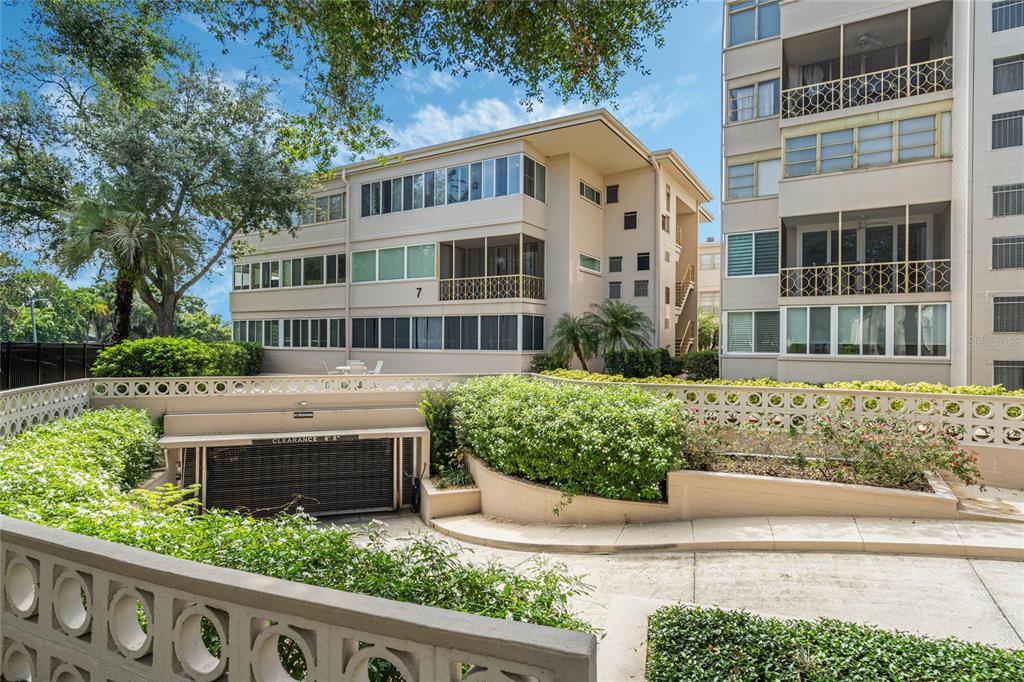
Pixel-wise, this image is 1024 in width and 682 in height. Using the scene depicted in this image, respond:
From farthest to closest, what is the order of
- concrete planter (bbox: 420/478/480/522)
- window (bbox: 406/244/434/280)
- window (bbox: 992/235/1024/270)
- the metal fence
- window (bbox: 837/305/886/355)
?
1. window (bbox: 406/244/434/280)
2. window (bbox: 837/305/886/355)
3. the metal fence
4. window (bbox: 992/235/1024/270)
5. concrete planter (bbox: 420/478/480/522)

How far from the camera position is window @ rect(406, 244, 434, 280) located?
22.9 meters

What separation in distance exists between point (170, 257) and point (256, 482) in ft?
33.4

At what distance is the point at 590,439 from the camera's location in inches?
362

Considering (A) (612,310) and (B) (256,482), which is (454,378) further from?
(A) (612,310)

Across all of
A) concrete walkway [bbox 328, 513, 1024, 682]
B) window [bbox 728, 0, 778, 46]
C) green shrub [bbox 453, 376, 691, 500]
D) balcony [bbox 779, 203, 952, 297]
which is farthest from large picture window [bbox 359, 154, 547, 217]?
concrete walkway [bbox 328, 513, 1024, 682]

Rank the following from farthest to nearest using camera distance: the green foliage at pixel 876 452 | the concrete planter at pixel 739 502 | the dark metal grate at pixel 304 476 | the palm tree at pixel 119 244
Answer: the palm tree at pixel 119 244 → the dark metal grate at pixel 304 476 → the green foliage at pixel 876 452 → the concrete planter at pixel 739 502

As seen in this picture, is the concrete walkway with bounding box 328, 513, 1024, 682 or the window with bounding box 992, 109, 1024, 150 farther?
the window with bounding box 992, 109, 1024, 150

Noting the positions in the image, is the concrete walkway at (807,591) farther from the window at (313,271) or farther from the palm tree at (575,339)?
the window at (313,271)

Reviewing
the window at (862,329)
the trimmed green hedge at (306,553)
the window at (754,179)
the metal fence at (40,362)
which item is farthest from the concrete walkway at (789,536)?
the metal fence at (40,362)

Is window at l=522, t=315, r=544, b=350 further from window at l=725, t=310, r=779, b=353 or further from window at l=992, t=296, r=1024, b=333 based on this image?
window at l=992, t=296, r=1024, b=333

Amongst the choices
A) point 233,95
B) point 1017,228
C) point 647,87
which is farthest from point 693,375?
point 233,95

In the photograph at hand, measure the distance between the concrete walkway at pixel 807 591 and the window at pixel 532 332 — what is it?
13.5 metres

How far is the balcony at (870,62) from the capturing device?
1547 centimetres

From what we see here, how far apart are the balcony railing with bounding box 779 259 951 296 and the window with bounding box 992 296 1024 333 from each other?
4.98ft
